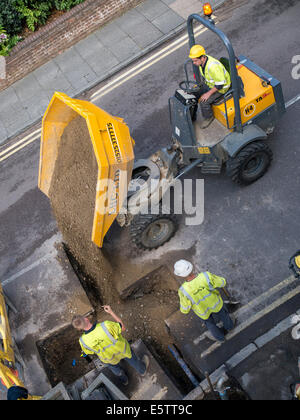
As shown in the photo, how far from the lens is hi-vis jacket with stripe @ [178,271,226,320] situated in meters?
5.62

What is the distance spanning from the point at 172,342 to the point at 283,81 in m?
6.33

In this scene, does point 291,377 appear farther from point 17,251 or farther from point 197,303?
point 17,251

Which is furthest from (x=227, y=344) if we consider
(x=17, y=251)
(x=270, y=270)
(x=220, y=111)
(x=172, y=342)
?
(x=17, y=251)

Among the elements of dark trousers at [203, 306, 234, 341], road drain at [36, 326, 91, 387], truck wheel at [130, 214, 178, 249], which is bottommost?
road drain at [36, 326, 91, 387]

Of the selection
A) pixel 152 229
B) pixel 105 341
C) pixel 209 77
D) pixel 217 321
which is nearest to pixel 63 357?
pixel 105 341

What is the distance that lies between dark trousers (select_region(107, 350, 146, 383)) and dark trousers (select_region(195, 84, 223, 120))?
427 cm

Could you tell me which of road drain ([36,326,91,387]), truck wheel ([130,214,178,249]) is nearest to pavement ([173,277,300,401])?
truck wheel ([130,214,178,249])

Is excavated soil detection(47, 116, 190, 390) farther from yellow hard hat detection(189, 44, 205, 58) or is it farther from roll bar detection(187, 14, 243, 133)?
roll bar detection(187, 14, 243, 133)

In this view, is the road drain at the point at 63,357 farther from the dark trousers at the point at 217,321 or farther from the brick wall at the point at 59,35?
the brick wall at the point at 59,35

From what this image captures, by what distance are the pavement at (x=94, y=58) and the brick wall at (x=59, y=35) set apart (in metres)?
0.17

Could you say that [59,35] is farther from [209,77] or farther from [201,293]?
[201,293]

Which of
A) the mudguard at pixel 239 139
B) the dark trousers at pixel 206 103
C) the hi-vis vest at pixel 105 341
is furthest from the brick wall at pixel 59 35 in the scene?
the hi-vis vest at pixel 105 341

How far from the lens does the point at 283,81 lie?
9.35 metres
